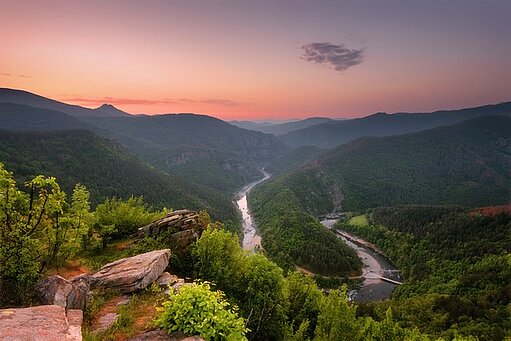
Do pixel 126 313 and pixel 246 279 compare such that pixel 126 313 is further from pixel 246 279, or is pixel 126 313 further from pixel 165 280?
pixel 246 279

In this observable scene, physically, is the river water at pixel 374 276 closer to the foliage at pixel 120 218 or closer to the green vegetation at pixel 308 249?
the green vegetation at pixel 308 249

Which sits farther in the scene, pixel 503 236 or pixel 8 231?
pixel 503 236

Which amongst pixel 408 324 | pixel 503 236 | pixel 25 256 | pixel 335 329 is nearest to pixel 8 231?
pixel 25 256

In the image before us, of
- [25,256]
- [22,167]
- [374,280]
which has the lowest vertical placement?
[374,280]

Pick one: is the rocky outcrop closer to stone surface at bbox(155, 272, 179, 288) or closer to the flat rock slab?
stone surface at bbox(155, 272, 179, 288)

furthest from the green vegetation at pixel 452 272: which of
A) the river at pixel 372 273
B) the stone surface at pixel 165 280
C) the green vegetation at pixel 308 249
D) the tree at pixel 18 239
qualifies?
the tree at pixel 18 239

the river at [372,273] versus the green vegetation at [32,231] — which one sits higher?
the green vegetation at [32,231]

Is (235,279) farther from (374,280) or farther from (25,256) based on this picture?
(374,280)
